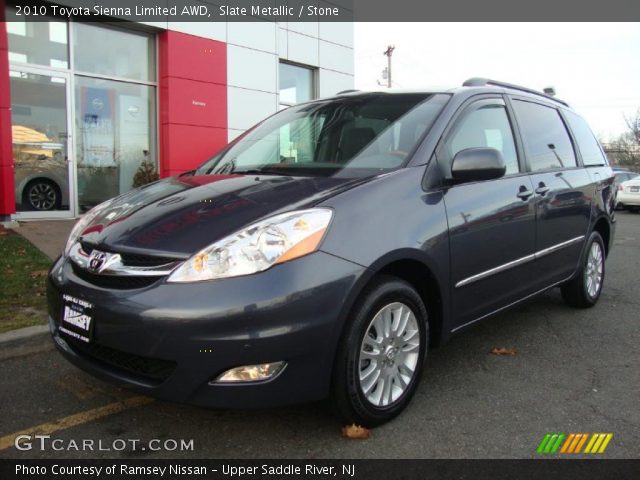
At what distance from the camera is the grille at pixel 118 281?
2.40 metres

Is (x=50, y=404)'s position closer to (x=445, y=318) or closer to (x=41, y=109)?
(x=445, y=318)

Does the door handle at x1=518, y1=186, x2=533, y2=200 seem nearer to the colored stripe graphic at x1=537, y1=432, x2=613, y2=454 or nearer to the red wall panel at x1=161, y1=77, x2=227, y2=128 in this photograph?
the colored stripe graphic at x1=537, y1=432, x2=613, y2=454

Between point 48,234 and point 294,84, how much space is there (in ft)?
23.4

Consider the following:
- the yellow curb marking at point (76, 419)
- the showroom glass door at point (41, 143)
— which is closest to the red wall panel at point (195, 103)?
the showroom glass door at point (41, 143)

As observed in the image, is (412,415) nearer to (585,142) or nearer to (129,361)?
(129,361)

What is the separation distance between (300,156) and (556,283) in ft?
7.59

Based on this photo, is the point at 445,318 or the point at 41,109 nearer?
the point at 445,318

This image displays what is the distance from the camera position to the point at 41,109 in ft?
29.9

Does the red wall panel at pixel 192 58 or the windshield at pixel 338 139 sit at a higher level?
the red wall panel at pixel 192 58

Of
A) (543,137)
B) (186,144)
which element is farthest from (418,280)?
(186,144)

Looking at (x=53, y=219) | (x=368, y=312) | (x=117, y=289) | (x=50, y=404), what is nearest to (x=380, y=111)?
(x=368, y=312)

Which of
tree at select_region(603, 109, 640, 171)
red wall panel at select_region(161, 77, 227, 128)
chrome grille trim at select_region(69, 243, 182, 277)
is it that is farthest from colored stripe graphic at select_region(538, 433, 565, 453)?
tree at select_region(603, 109, 640, 171)

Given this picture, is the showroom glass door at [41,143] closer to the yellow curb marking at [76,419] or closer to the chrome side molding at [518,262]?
the yellow curb marking at [76,419]

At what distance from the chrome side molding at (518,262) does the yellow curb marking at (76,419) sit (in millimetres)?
1906
